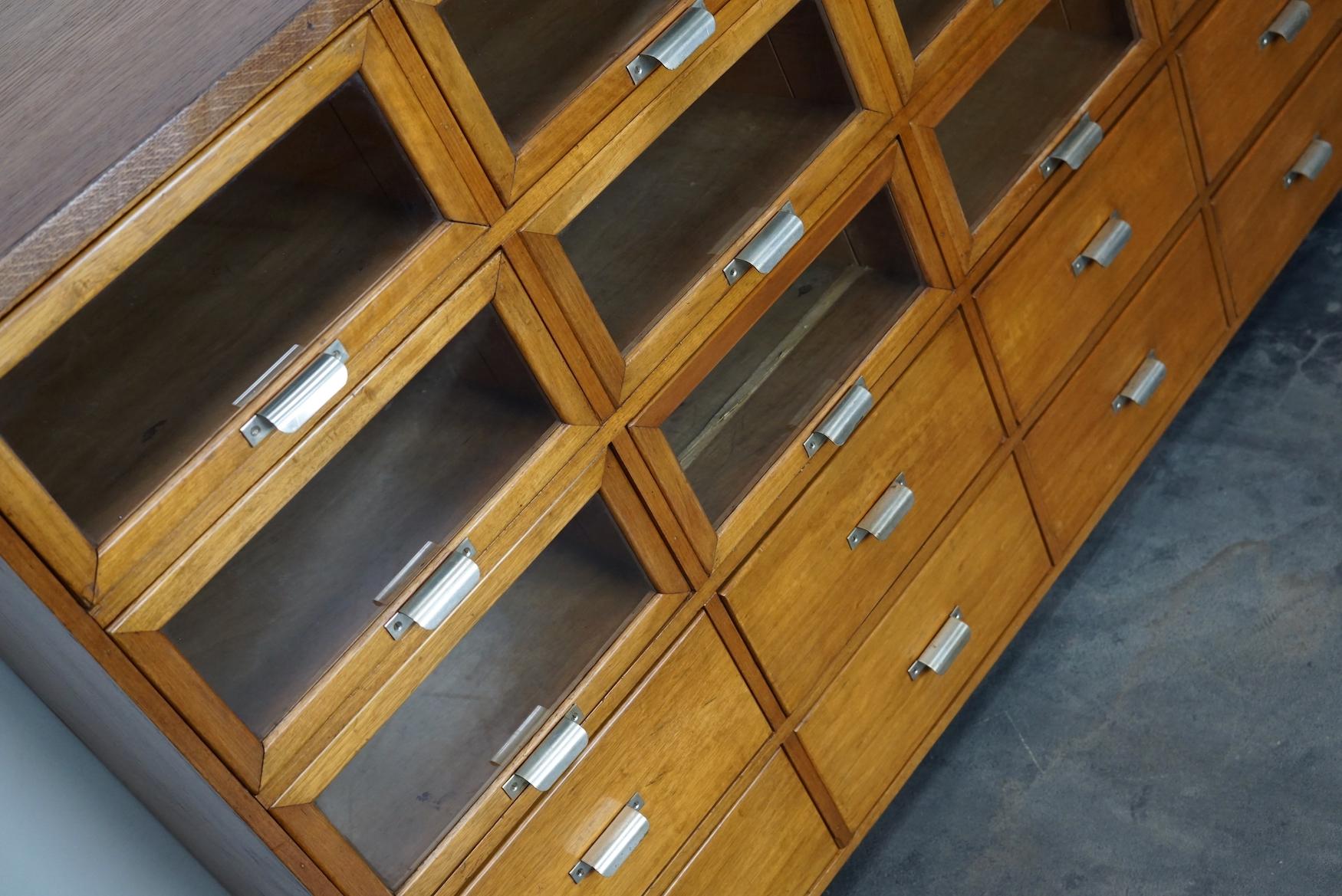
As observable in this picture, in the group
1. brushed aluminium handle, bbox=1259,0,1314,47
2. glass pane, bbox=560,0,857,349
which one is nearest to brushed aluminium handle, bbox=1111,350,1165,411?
brushed aluminium handle, bbox=1259,0,1314,47

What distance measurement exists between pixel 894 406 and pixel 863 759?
0.44 m

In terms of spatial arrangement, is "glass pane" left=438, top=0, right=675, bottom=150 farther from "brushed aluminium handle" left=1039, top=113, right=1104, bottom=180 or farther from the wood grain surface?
"brushed aluminium handle" left=1039, top=113, right=1104, bottom=180

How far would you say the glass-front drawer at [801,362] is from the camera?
4.36 ft

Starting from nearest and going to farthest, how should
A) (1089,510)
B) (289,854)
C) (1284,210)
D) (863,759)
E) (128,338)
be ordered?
(128,338)
(289,854)
(863,759)
(1089,510)
(1284,210)

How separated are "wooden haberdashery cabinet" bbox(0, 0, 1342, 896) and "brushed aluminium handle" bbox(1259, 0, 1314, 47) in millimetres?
27

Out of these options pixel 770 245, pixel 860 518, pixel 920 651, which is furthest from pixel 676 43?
pixel 920 651

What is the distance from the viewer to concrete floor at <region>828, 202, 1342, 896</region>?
1.59 m

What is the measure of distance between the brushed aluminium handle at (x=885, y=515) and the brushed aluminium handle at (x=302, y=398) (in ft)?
2.31

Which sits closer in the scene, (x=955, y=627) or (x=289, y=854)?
(x=289, y=854)

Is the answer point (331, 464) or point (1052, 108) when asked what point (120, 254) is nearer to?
point (331, 464)

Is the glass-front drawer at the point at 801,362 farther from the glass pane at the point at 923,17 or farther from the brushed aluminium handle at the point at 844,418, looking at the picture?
the glass pane at the point at 923,17

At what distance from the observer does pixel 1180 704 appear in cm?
173

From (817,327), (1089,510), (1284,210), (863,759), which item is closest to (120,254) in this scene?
(817,327)

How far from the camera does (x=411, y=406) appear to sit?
3.52 feet
